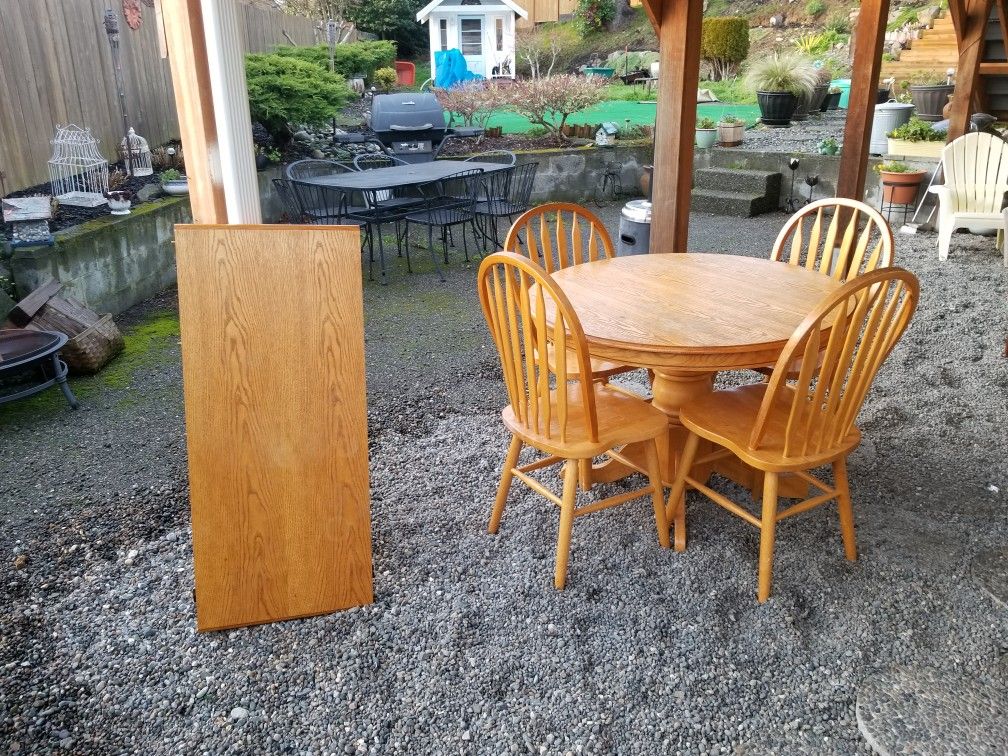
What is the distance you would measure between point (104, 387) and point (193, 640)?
2.08 m

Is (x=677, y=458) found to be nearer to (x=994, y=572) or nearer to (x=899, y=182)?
(x=994, y=572)

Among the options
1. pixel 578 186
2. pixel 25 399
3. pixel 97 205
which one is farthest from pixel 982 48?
pixel 25 399

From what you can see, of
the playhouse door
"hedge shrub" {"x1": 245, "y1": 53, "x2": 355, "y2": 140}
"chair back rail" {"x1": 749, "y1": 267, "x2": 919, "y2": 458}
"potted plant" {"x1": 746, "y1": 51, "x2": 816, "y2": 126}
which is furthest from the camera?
the playhouse door

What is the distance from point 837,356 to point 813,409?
15cm

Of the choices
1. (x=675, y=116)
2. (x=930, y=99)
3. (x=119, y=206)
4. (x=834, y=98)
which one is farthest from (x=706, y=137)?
(x=119, y=206)

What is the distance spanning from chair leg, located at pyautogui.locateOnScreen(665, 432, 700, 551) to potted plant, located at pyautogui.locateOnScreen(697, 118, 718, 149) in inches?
245

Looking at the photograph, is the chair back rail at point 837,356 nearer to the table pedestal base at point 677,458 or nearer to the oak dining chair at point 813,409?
the oak dining chair at point 813,409

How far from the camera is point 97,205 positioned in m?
4.75

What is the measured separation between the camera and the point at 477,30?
64.3ft

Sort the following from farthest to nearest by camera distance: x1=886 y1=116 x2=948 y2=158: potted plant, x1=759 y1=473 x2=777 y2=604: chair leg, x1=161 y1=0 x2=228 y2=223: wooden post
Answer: x1=886 y1=116 x2=948 y2=158: potted plant
x1=759 y1=473 x2=777 y2=604: chair leg
x1=161 y1=0 x2=228 y2=223: wooden post

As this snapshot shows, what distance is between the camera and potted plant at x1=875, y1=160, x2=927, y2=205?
633 centimetres

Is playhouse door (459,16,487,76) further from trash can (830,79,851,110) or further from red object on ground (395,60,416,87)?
trash can (830,79,851,110)

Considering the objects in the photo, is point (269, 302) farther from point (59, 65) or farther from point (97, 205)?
point (59, 65)

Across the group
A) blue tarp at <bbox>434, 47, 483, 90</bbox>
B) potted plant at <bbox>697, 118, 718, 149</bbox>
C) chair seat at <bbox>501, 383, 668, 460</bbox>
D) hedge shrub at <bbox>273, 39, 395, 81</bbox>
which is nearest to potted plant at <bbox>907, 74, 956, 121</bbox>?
potted plant at <bbox>697, 118, 718, 149</bbox>
